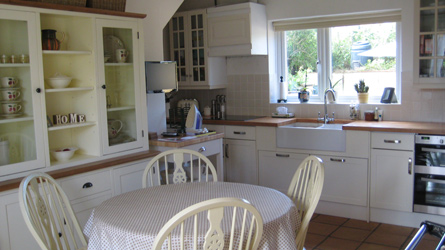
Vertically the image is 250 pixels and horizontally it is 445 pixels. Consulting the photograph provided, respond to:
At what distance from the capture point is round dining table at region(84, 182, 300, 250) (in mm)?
1998

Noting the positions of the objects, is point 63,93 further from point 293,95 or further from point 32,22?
point 293,95

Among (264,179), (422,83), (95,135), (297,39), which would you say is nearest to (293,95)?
(297,39)

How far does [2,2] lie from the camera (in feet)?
8.60

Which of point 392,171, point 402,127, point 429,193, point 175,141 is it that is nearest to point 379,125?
point 402,127

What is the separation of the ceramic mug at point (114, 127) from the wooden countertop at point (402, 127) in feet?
6.43

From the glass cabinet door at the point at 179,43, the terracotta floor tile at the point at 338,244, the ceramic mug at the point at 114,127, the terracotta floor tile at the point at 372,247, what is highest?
the glass cabinet door at the point at 179,43

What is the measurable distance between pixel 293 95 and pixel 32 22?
10.2ft

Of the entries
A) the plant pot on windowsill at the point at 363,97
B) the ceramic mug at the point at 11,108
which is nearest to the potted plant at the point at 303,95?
the plant pot on windowsill at the point at 363,97

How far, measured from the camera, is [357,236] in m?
3.73

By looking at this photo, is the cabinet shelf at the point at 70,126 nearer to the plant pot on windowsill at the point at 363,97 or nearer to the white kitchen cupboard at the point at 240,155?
the white kitchen cupboard at the point at 240,155

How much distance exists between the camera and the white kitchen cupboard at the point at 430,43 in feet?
12.5

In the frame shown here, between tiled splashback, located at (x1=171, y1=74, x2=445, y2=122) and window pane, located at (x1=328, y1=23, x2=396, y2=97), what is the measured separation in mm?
263

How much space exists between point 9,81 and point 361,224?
9.94 ft

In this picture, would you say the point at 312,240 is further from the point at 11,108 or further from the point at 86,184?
the point at 11,108
